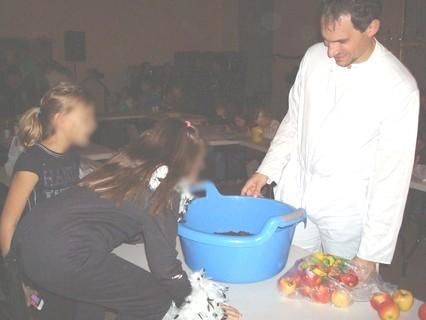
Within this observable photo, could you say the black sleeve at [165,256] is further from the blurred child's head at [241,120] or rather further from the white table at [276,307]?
the blurred child's head at [241,120]

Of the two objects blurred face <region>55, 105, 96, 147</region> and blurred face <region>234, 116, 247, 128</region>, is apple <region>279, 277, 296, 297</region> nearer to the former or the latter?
blurred face <region>55, 105, 96, 147</region>

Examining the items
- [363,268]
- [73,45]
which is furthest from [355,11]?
[73,45]

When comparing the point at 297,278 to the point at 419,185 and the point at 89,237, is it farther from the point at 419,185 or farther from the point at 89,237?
the point at 419,185

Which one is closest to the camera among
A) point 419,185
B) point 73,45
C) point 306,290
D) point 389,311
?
point 389,311

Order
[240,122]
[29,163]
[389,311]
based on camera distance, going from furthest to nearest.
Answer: [240,122] → [29,163] → [389,311]

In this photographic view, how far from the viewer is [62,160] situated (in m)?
1.89

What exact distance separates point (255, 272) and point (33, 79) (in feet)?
17.6

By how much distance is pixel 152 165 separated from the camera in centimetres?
143

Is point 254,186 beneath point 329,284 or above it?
above

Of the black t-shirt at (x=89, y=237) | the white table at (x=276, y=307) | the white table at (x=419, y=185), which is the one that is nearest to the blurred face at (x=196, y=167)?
the black t-shirt at (x=89, y=237)

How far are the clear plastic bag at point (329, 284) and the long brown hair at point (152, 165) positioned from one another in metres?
0.41

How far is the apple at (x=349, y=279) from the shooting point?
1418mm

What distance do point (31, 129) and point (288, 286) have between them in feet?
3.63

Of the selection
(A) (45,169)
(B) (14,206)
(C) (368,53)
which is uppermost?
(C) (368,53)
